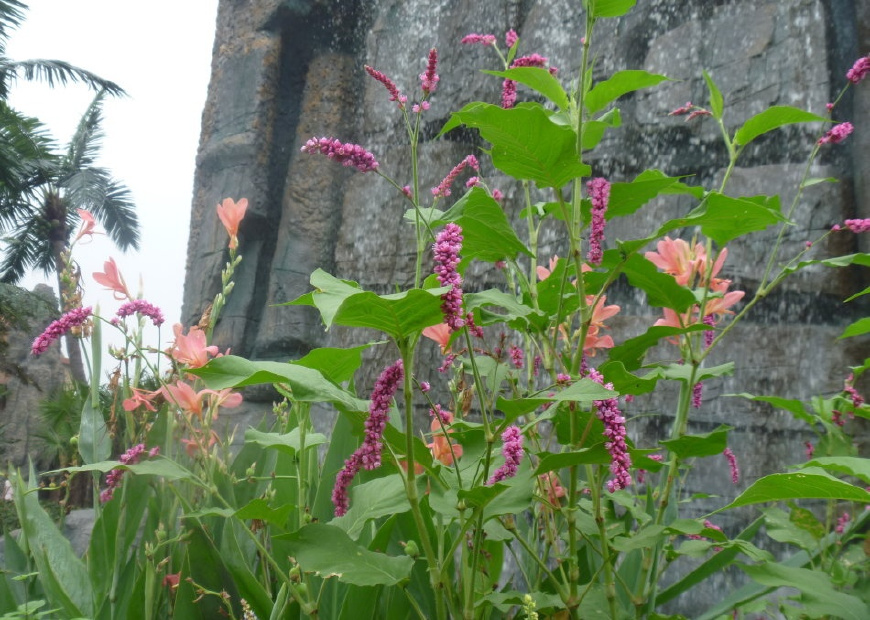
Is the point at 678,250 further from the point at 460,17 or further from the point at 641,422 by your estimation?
the point at 460,17

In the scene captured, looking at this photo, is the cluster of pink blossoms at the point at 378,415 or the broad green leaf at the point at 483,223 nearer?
the cluster of pink blossoms at the point at 378,415

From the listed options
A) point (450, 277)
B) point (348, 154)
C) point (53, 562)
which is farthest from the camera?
point (53, 562)

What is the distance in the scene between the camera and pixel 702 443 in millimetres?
905

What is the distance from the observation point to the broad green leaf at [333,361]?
2.41 feet

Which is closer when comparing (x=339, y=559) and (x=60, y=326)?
(x=339, y=559)

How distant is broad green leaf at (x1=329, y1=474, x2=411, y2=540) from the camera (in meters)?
0.83

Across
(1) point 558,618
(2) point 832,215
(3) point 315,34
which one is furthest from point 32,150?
(1) point 558,618

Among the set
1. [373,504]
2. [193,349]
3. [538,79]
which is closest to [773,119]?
[538,79]

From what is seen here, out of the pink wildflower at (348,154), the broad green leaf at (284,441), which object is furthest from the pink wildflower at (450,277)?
the broad green leaf at (284,441)

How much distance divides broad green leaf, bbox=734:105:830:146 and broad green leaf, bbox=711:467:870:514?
0.43 m

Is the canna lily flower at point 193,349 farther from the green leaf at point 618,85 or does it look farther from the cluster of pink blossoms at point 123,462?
the green leaf at point 618,85

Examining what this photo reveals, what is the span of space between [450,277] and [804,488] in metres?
0.40

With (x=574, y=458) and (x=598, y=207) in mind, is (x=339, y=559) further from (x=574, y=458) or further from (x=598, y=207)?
(x=598, y=207)

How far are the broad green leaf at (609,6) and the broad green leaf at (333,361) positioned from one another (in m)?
0.46
